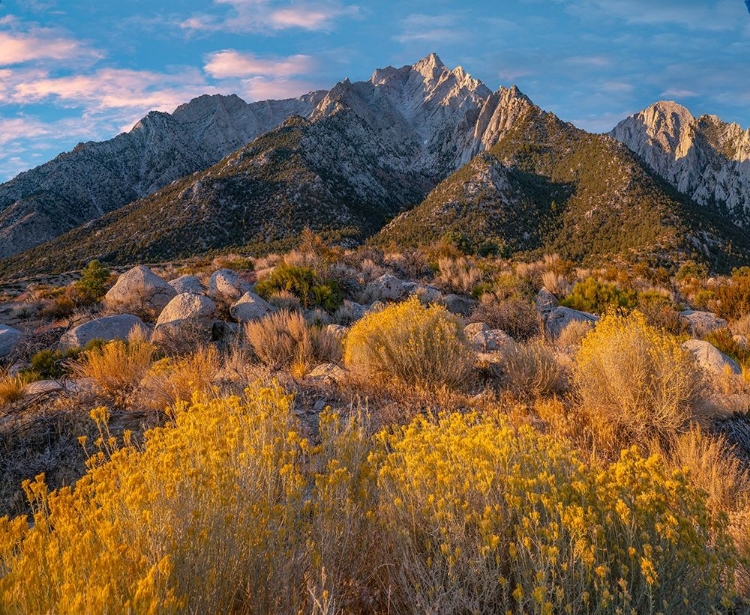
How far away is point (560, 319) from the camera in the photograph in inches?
400

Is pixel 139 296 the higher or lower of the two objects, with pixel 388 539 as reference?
higher

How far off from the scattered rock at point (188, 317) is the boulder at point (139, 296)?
1882mm

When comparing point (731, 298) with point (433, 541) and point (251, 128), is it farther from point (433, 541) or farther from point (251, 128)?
point (251, 128)

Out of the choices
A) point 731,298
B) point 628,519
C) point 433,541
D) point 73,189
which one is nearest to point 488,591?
point 433,541

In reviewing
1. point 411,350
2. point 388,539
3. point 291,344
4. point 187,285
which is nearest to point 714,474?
point 388,539

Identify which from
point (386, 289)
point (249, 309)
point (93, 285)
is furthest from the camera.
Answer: point (93, 285)

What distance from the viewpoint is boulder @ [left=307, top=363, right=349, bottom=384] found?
19.5 ft

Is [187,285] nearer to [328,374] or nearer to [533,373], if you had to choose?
[328,374]

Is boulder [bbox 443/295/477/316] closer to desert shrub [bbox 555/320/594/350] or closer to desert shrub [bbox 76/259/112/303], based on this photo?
desert shrub [bbox 555/320/594/350]

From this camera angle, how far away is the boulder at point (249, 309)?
9.22 metres

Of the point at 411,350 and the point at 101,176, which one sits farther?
the point at 101,176

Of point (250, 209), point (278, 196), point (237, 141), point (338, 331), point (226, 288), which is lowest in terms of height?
point (338, 331)

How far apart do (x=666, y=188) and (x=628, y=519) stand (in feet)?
196

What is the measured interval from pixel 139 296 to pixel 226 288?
206 centimetres
